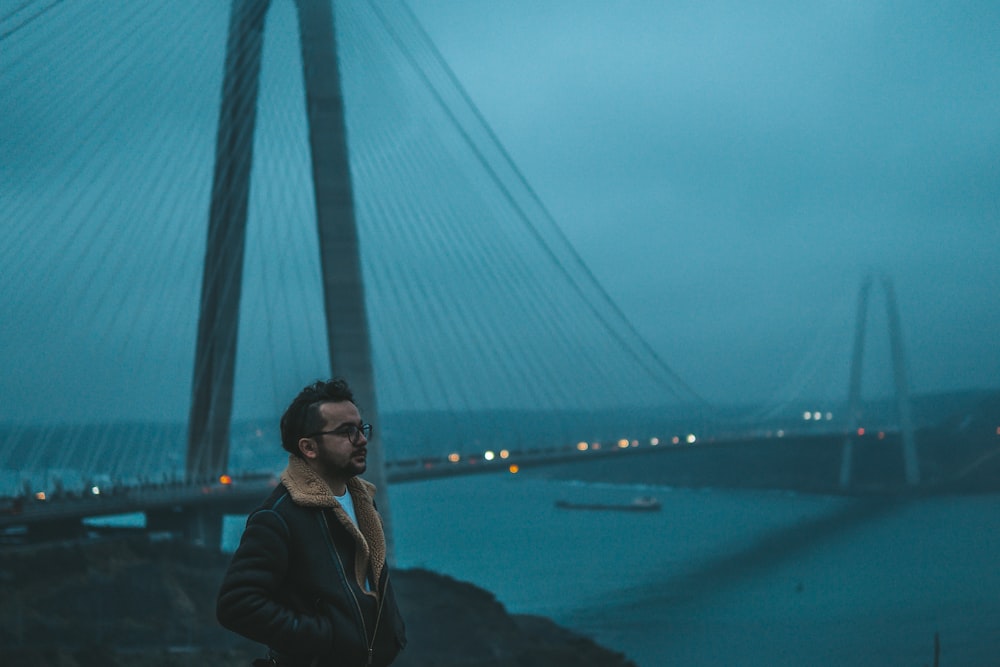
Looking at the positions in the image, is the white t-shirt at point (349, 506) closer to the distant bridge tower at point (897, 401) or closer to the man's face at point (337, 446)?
the man's face at point (337, 446)

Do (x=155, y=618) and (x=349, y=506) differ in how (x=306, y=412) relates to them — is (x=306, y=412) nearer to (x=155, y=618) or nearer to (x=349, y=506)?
(x=349, y=506)

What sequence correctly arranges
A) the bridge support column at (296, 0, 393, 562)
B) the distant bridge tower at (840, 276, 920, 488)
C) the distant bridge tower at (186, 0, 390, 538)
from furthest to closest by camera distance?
the distant bridge tower at (840, 276, 920, 488), the distant bridge tower at (186, 0, 390, 538), the bridge support column at (296, 0, 393, 562)

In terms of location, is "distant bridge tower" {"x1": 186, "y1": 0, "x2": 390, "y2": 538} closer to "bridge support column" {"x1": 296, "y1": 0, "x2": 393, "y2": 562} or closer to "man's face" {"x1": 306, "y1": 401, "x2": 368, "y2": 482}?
"bridge support column" {"x1": 296, "y1": 0, "x2": 393, "y2": 562}

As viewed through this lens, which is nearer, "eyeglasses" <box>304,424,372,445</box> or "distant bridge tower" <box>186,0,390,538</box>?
"eyeglasses" <box>304,424,372,445</box>

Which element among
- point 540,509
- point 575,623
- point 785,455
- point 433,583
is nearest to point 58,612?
point 433,583

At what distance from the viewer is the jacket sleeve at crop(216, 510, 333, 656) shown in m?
1.43

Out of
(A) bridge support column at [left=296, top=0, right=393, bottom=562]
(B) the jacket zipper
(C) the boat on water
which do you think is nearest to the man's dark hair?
(B) the jacket zipper

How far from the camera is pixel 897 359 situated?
5172 cm

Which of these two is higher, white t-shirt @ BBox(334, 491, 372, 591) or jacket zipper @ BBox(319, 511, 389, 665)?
white t-shirt @ BBox(334, 491, 372, 591)

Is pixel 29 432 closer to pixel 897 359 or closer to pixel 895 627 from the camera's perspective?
pixel 895 627

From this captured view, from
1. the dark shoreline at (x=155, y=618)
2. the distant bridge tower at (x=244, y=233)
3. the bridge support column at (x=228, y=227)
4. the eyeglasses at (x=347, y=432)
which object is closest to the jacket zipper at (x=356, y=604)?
the eyeglasses at (x=347, y=432)

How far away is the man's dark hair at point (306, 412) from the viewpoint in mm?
1594

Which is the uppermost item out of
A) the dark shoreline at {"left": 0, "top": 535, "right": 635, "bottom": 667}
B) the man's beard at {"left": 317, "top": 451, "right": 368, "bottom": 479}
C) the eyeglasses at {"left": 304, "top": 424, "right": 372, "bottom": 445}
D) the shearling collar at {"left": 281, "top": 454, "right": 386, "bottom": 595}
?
the eyeglasses at {"left": 304, "top": 424, "right": 372, "bottom": 445}

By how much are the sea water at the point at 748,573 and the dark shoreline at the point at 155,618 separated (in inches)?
152
